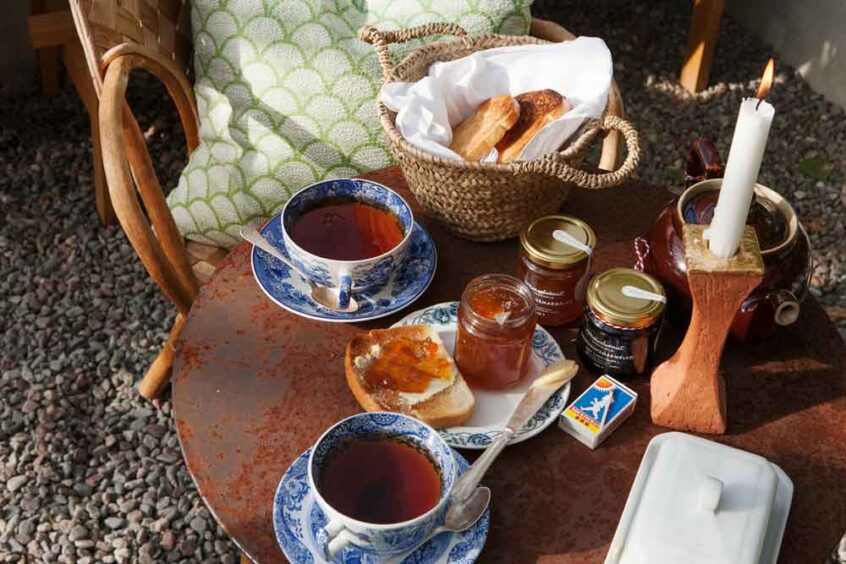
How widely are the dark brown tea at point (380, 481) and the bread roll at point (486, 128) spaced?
0.53 metres

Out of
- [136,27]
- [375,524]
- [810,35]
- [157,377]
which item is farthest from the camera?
[810,35]

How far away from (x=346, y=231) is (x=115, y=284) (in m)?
1.24

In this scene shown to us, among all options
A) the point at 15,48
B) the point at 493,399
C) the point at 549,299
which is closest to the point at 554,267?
the point at 549,299

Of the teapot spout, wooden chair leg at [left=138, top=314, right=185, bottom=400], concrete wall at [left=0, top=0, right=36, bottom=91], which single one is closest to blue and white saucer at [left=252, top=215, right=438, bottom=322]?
the teapot spout

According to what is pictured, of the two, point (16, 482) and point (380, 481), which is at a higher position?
point (380, 481)

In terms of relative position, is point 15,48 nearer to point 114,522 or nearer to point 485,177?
point 114,522

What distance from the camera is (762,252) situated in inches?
46.5

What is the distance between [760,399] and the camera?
48.9 inches

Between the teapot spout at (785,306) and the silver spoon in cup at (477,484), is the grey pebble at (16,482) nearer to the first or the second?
the silver spoon in cup at (477,484)

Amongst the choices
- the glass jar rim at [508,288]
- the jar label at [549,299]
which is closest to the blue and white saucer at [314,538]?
the glass jar rim at [508,288]

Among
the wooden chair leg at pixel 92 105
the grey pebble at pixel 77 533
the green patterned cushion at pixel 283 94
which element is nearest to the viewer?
the green patterned cushion at pixel 283 94

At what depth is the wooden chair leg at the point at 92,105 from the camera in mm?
2273

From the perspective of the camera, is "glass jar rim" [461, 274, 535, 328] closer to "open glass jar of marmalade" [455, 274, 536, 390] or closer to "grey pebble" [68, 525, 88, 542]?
"open glass jar of marmalade" [455, 274, 536, 390]

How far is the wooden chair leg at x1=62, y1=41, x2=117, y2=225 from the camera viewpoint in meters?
2.27
